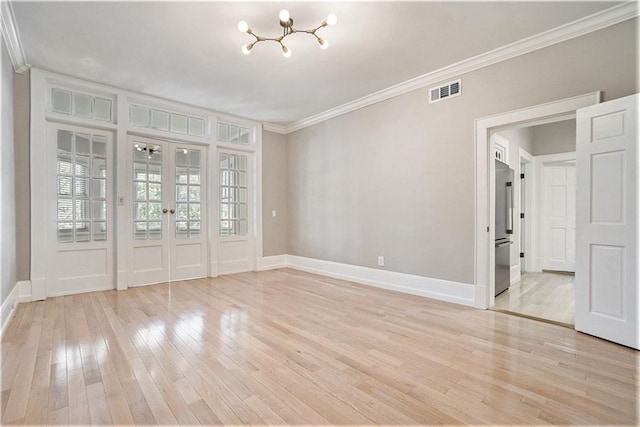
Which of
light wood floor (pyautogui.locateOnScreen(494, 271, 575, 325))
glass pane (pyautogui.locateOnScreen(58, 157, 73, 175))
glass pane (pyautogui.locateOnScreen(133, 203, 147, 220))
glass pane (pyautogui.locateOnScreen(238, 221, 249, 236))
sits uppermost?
glass pane (pyautogui.locateOnScreen(58, 157, 73, 175))

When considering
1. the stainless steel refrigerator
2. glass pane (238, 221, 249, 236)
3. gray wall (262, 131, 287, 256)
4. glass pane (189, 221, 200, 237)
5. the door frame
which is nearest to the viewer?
the door frame

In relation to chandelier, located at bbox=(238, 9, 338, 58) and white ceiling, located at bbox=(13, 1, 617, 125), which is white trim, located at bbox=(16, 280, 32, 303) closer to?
white ceiling, located at bbox=(13, 1, 617, 125)

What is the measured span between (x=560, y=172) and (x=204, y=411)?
6.99 metres

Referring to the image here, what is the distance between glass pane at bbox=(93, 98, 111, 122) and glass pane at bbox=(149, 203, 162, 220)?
4.50 ft

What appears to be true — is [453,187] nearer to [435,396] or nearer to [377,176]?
[377,176]

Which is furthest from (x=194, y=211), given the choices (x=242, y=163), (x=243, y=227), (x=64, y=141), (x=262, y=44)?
(x=262, y=44)

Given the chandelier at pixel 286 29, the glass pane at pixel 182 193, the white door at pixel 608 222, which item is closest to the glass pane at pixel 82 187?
the glass pane at pixel 182 193

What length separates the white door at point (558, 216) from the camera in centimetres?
568

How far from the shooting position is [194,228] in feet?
17.1

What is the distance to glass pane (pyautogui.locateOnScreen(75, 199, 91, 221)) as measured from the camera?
4.20 meters

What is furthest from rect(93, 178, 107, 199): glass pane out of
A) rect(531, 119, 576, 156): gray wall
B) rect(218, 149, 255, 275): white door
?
rect(531, 119, 576, 156): gray wall

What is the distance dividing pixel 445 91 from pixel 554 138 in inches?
132

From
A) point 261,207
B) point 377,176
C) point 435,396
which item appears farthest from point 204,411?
point 261,207

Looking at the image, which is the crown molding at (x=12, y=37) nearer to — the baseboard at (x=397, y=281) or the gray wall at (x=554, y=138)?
the baseboard at (x=397, y=281)
